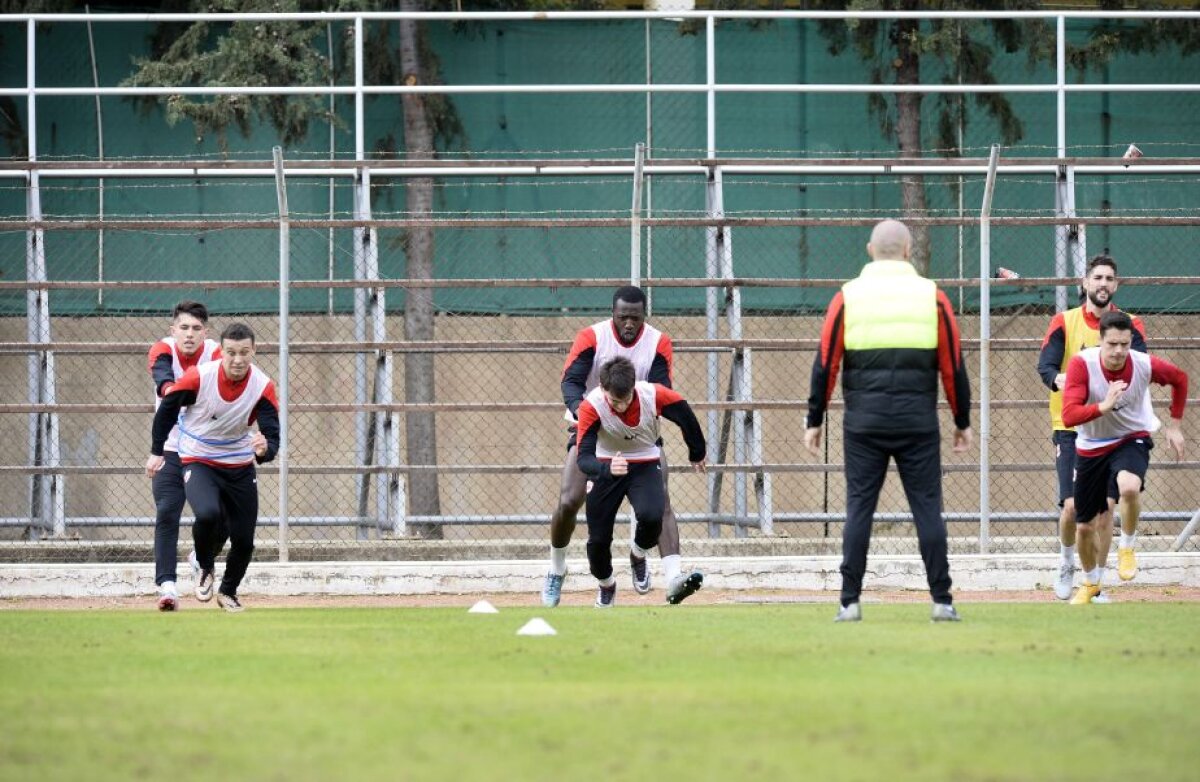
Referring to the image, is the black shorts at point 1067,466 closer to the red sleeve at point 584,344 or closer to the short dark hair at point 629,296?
the short dark hair at point 629,296

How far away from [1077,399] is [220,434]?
5321 millimetres

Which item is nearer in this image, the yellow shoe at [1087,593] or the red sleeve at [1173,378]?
the red sleeve at [1173,378]

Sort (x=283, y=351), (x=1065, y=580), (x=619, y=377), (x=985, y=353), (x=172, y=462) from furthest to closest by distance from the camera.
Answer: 1. (x=283, y=351)
2. (x=985, y=353)
3. (x=1065, y=580)
4. (x=172, y=462)
5. (x=619, y=377)

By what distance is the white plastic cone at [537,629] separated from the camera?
912cm

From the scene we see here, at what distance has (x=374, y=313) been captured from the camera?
16125mm

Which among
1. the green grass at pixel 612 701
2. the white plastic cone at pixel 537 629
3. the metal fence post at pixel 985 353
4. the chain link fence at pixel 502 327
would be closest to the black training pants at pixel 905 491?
the green grass at pixel 612 701

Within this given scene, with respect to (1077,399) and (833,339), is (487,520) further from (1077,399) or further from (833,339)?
(833,339)

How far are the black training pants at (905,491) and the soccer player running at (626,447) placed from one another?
6.49 feet

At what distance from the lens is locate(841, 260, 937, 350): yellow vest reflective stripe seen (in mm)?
9336

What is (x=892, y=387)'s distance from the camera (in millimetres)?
9383

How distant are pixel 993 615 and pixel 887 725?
4.54 m

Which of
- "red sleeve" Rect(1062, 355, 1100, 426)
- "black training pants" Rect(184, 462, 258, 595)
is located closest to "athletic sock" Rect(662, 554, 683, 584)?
"red sleeve" Rect(1062, 355, 1100, 426)

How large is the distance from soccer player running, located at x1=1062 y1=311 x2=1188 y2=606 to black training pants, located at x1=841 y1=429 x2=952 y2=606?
2.26m

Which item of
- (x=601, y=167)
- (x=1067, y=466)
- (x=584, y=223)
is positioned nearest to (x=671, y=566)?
(x=1067, y=466)
